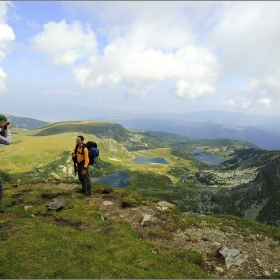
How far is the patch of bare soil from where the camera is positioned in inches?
480

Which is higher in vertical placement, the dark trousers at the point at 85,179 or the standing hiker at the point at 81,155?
the standing hiker at the point at 81,155

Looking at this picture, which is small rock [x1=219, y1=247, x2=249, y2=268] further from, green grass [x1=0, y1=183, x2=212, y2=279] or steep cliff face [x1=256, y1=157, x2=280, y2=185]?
steep cliff face [x1=256, y1=157, x2=280, y2=185]

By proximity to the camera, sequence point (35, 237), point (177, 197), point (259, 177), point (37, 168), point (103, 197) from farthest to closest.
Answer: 1. point (37, 168)
2. point (259, 177)
3. point (177, 197)
4. point (103, 197)
5. point (35, 237)

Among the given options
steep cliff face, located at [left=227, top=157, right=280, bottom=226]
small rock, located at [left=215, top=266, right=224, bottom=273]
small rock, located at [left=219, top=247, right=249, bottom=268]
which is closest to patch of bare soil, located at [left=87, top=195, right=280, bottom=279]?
small rock, located at [left=215, top=266, right=224, bottom=273]

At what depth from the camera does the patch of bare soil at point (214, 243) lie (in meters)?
12.2

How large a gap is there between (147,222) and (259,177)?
168503 mm

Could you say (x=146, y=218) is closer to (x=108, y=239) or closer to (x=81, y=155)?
(x=108, y=239)

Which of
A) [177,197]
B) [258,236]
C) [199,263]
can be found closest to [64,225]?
[199,263]

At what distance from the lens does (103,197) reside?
23.3 metres

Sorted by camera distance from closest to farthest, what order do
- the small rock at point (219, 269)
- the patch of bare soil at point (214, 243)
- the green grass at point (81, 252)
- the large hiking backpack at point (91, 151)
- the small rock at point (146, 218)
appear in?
1. the green grass at point (81, 252)
2. the small rock at point (219, 269)
3. the patch of bare soil at point (214, 243)
4. the small rock at point (146, 218)
5. the large hiking backpack at point (91, 151)

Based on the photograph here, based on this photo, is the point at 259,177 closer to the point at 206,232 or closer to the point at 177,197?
the point at 177,197

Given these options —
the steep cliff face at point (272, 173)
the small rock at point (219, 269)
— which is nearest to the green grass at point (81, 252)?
the small rock at point (219, 269)

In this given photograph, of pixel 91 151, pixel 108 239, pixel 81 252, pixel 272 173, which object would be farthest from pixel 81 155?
pixel 272 173

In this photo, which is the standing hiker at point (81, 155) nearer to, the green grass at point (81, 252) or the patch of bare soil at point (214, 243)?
the patch of bare soil at point (214, 243)
